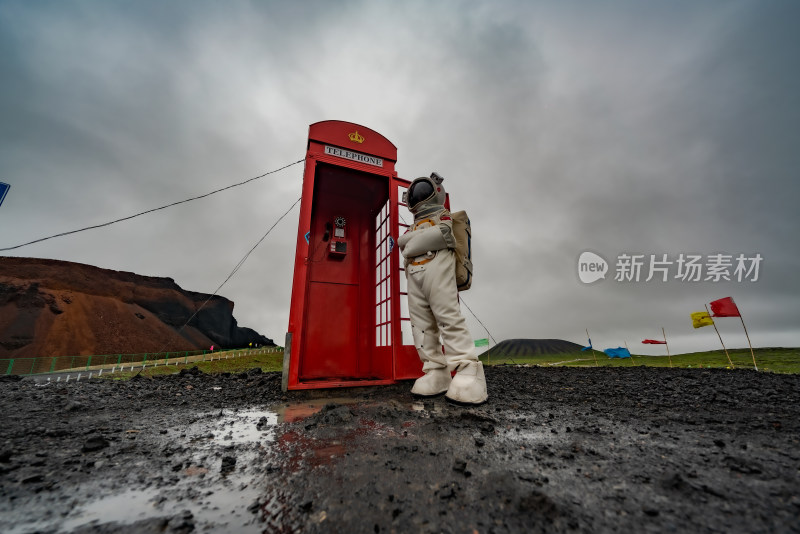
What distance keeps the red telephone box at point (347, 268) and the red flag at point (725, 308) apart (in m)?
6.84

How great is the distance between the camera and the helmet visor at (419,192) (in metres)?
3.18

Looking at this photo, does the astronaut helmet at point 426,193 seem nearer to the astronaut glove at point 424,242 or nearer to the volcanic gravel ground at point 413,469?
the astronaut glove at point 424,242

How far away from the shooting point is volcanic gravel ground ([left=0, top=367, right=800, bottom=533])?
0.83 meters

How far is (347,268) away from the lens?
488cm

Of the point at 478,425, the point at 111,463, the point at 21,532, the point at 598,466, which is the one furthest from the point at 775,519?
the point at 111,463

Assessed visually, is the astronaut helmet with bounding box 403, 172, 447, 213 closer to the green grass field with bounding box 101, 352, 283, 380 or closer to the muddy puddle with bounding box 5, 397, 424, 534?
the muddy puddle with bounding box 5, 397, 424, 534

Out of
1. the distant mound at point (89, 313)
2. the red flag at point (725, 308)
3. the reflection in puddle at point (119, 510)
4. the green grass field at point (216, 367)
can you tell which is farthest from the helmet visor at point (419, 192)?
the distant mound at point (89, 313)

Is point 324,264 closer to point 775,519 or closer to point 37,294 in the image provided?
point 775,519

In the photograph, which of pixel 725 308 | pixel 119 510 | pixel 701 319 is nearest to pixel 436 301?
pixel 119 510

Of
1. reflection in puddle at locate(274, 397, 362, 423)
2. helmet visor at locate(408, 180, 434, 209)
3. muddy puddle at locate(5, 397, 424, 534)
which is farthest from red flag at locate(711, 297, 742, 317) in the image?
muddy puddle at locate(5, 397, 424, 534)

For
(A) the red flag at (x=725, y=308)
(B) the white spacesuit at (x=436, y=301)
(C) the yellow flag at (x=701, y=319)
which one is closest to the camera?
(B) the white spacesuit at (x=436, y=301)

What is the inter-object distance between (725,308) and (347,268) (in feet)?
25.6

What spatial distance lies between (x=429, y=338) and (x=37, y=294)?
36.6 metres

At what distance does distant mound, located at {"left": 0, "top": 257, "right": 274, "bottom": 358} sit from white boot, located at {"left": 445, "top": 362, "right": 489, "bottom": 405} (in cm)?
3351
